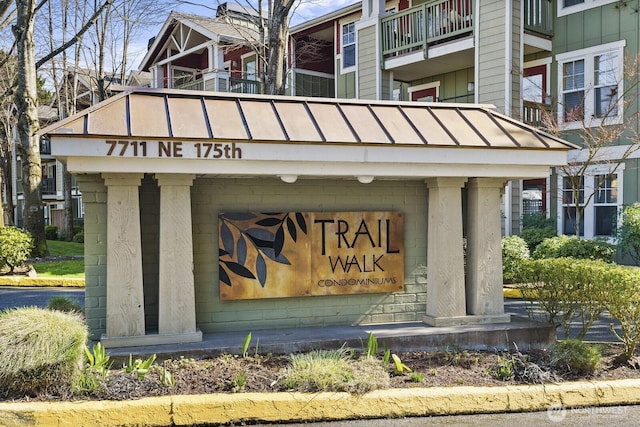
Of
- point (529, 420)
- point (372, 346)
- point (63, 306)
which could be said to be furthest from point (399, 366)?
point (63, 306)

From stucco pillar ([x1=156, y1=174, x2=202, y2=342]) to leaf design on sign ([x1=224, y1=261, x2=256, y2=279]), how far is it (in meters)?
0.70

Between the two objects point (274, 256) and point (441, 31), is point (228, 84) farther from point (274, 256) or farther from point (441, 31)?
A: point (274, 256)

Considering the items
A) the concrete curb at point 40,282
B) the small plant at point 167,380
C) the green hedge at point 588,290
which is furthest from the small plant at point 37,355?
the concrete curb at point 40,282

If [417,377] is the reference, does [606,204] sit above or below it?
above

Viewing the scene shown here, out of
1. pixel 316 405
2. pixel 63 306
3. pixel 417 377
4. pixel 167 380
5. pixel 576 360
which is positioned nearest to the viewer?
pixel 316 405

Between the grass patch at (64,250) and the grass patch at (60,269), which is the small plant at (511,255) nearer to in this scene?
the grass patch at (60,269)

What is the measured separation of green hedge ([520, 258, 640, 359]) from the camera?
7.13m

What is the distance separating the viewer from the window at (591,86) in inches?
656

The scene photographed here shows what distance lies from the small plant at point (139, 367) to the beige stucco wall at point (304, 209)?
1456 millimetres

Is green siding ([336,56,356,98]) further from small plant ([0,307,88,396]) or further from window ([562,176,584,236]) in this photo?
small plant ([0,307,88,396])

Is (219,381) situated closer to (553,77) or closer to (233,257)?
(233,257)

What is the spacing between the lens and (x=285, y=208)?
323 inches

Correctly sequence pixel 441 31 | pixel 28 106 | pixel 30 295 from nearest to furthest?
1. pixel 30 295
2. pixel 28 106
3. pixel 441 31

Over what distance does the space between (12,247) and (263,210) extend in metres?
10.8
